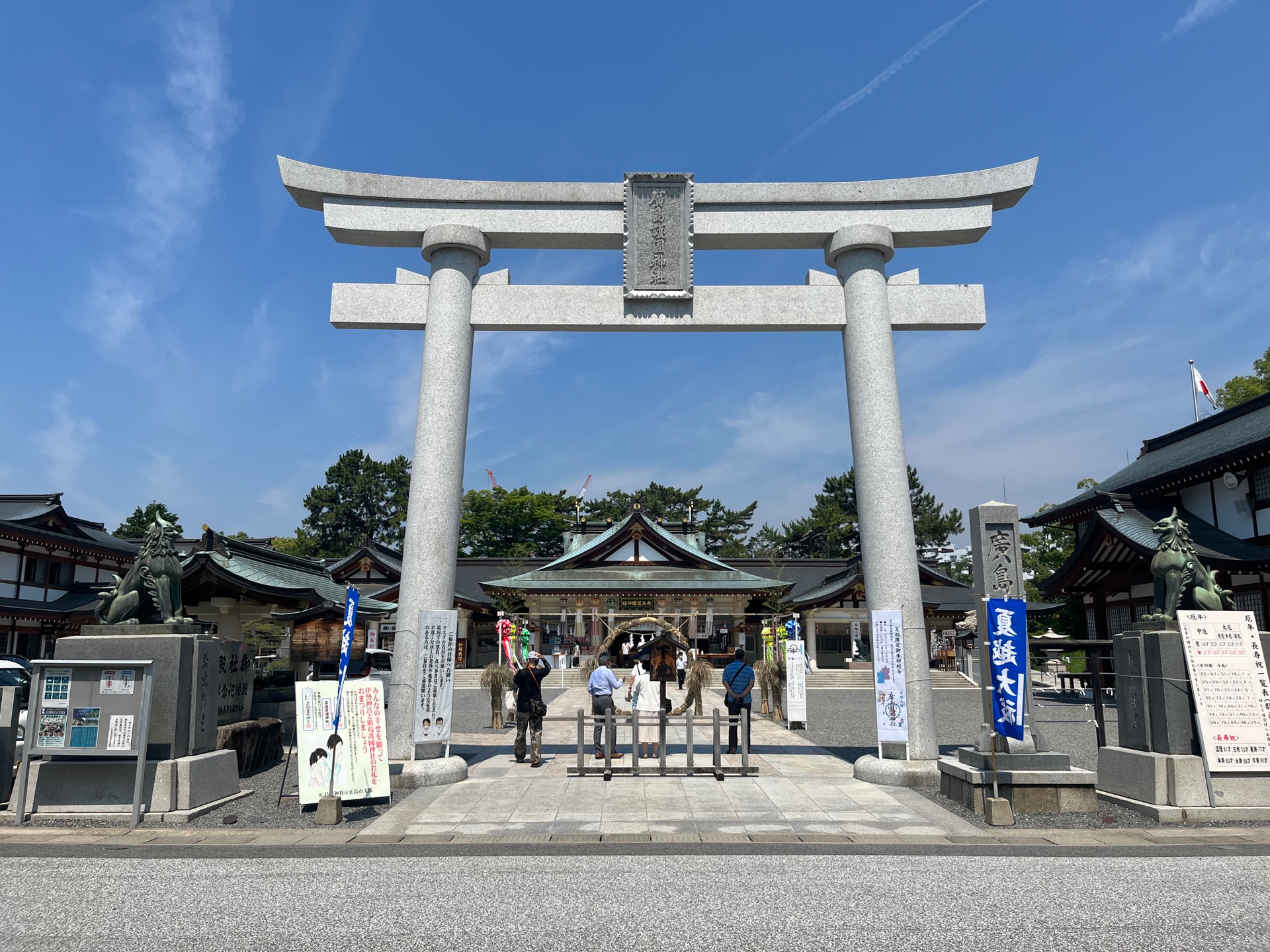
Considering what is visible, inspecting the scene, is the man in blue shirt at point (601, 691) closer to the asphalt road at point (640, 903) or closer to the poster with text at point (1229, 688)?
the asphalt road at point (640, 903)

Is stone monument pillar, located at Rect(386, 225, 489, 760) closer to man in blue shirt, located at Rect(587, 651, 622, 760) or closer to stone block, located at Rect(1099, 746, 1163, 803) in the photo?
man in blue shirt, located at Rect(587, 651, 622, 760)

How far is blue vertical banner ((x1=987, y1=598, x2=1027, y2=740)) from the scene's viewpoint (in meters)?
7.77

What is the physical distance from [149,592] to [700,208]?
333 inches

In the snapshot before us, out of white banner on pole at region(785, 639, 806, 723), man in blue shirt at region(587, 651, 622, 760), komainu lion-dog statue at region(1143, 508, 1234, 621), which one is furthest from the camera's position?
white banner on pole at region(785, 639, 806, 723)

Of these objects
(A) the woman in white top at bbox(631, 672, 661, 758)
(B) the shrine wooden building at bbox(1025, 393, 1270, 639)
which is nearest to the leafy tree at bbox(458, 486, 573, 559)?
(B) the shrine wooden building at bbox(1025, 393, 1270, 639)

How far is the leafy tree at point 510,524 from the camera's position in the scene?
5722 cm

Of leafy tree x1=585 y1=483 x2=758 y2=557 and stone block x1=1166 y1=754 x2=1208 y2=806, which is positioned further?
leafy tree x1=585 y1=483 x2=758 y2=557

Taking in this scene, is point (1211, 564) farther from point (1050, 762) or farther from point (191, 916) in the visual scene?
point (191, 916)

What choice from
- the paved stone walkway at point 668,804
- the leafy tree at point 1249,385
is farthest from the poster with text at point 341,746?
the leafy tree at point 1249,385

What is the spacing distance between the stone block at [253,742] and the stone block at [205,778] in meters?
0.55

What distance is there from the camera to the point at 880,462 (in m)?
10.3

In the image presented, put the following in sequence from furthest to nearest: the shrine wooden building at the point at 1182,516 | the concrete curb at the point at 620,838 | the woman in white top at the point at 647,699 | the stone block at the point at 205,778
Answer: the shrine wooden building at the point at 1182,516, the woman in white top at the point at 647,699, the stone block at the point at 205,778, the concrete curb at the point at 620,838

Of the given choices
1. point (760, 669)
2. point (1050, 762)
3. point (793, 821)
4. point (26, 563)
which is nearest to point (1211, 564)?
point (760, 669)

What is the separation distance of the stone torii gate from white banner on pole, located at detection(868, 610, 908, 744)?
0.97m
